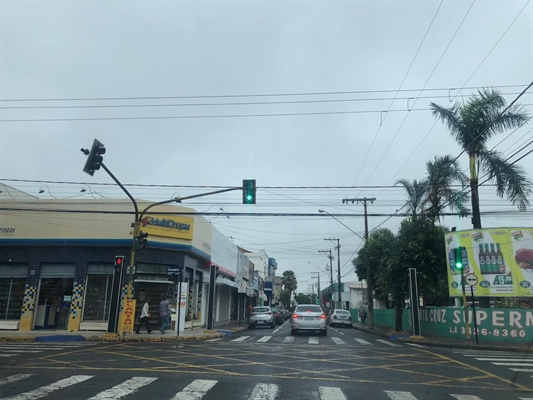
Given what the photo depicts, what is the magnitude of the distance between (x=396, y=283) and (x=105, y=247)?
1712 centimetres

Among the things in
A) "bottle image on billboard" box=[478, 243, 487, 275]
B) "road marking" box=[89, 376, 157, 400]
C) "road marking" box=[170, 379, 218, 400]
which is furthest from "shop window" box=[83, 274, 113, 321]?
"bottle image on billboard" box=[478, 243, 487, 275]

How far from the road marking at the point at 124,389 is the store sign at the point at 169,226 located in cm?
1557

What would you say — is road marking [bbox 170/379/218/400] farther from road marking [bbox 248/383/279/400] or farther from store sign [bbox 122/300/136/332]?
store sign [bbox 122/300/136/332]

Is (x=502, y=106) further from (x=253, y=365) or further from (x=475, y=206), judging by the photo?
(x=253, y=365)

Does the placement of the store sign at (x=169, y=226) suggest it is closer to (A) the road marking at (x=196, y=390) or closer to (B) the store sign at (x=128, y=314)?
(B) the store sign at (x=128, y=314)

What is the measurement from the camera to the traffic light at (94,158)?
51.0 ft

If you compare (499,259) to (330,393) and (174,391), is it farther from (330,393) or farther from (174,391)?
(174,391)

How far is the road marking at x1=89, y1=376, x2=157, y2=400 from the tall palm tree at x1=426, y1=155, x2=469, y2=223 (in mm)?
18790

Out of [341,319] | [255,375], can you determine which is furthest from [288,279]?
[255,375]

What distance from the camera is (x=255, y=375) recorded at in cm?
1017

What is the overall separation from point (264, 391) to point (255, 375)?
181cm

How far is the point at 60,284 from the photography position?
25172 mm

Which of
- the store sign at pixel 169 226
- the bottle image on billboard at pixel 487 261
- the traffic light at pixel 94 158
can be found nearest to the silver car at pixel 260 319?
the store sign at pixel 169 226

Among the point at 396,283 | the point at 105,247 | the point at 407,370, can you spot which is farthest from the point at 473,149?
the point at 105,247
